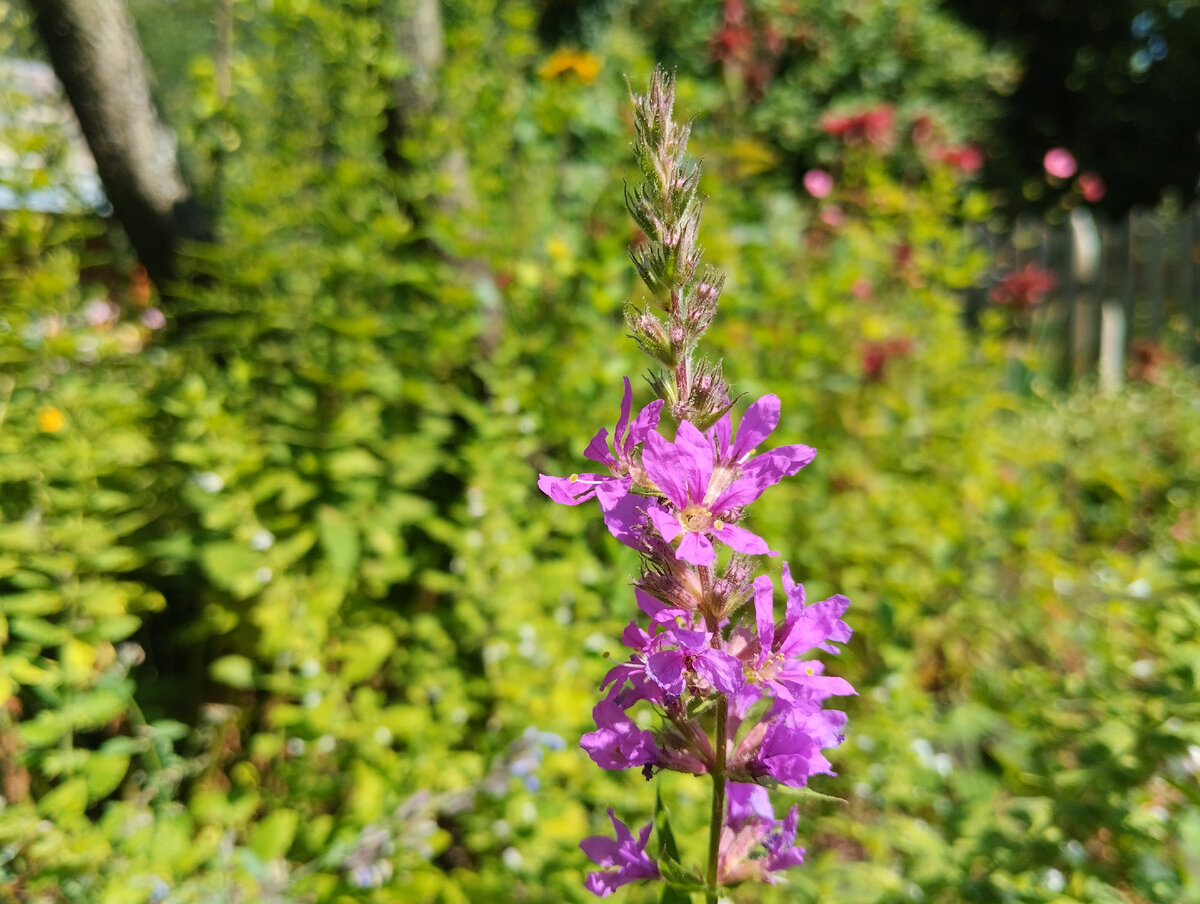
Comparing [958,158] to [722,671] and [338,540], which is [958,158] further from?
[722,671]

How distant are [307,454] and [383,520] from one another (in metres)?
0.27

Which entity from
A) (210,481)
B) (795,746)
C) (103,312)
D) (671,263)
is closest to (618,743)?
(795,746)

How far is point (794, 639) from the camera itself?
2.66ft

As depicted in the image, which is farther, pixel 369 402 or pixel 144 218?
pixel 144 218

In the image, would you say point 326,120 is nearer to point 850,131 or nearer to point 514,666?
point 514,666

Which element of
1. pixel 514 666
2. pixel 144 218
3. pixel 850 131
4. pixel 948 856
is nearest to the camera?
pixel 948 856

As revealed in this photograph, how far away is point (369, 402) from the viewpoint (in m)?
2.26

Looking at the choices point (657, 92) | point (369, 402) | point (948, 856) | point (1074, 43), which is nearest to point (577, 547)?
point (369, 402)

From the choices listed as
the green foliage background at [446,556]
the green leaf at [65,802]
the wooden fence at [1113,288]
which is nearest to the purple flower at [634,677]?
the green foliage background at [446,556]

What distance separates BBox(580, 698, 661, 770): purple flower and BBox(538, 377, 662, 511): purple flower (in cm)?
23

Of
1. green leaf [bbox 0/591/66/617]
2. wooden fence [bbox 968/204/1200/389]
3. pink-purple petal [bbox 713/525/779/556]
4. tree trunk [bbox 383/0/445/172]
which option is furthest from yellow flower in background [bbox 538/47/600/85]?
wooden fence [bbox 968/204/1200/389]

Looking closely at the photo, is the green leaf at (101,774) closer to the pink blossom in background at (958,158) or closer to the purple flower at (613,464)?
the purple flower at (613,464)

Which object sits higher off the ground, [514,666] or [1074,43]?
[1074,43]

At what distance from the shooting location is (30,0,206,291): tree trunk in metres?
2.30
